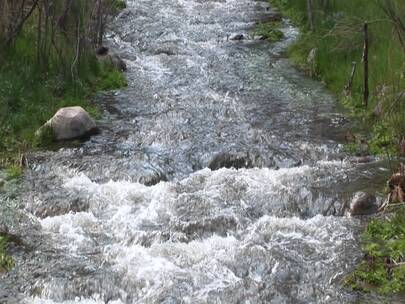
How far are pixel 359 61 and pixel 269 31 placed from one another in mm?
6398

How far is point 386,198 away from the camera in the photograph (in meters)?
9.41

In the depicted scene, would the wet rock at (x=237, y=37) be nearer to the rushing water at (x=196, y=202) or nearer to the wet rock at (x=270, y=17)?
the wet rock at (x=270, y=17)

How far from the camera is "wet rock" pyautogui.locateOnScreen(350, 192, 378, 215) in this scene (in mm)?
9336

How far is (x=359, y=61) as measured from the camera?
15.2 meters

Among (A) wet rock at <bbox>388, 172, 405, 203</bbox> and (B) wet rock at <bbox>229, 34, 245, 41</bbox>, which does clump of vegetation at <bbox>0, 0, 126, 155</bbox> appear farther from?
(A) wet rock at <bbox>388, 172, 405, 203</bbox>

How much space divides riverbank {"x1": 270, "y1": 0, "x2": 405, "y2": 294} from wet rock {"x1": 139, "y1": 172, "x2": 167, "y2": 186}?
12.1 feet

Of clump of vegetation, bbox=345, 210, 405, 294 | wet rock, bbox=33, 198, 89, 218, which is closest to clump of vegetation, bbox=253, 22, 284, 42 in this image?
wet rock, bbox=33, 198, 89, 218

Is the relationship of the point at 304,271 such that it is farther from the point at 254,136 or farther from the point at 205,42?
the point at 205,42

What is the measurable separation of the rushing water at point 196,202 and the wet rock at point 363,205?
10.4 inches

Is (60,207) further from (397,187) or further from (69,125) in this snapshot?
(397,187)

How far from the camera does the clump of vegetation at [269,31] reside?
20.6 metres

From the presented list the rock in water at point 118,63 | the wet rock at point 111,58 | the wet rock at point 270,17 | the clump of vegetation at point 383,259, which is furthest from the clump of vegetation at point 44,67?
the wet rock at point 270,17

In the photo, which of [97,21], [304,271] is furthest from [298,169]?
[97,21]

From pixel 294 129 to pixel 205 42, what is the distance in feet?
26.5
